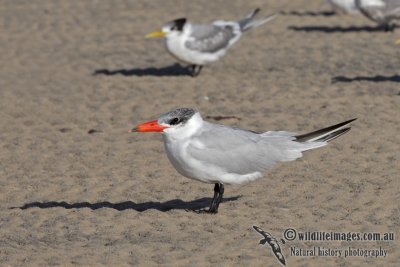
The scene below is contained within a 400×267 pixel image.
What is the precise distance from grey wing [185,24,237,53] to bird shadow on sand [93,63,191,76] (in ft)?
2.17

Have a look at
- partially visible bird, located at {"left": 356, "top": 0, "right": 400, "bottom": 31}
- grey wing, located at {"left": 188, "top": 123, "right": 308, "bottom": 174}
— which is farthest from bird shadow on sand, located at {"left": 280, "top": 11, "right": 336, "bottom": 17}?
grey wing, located at {"left": 188, "top": 123, "right": 308, "bottom": 174}

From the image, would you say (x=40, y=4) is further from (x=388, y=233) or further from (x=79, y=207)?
(x=388, y=233)

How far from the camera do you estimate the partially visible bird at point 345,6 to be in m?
17.8

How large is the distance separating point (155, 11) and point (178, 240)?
11.8 m

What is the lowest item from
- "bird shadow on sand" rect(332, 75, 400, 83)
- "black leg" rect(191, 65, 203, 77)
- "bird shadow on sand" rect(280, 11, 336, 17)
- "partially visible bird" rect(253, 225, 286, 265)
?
"bird shadow on sand" rect(280, 11, 336, 17)

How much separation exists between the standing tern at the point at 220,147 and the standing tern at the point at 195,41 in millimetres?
5618

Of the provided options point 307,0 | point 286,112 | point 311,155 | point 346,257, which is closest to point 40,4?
point 307,0

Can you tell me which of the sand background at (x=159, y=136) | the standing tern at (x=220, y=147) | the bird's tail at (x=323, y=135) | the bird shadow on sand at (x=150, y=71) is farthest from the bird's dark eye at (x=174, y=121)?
the bird shadow on sand at (x=150, y=71)

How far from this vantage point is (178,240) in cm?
747

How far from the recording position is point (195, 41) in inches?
541

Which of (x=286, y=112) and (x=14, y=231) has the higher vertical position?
(x=14, y=231)

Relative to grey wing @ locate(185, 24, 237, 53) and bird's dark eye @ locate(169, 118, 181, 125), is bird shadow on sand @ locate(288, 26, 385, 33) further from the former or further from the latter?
bird's dark eye @ locate(169, 118, 181, 125)

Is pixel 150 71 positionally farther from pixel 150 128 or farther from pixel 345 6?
pixel 150 128

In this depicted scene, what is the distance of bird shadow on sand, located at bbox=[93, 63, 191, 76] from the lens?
14.3 m
